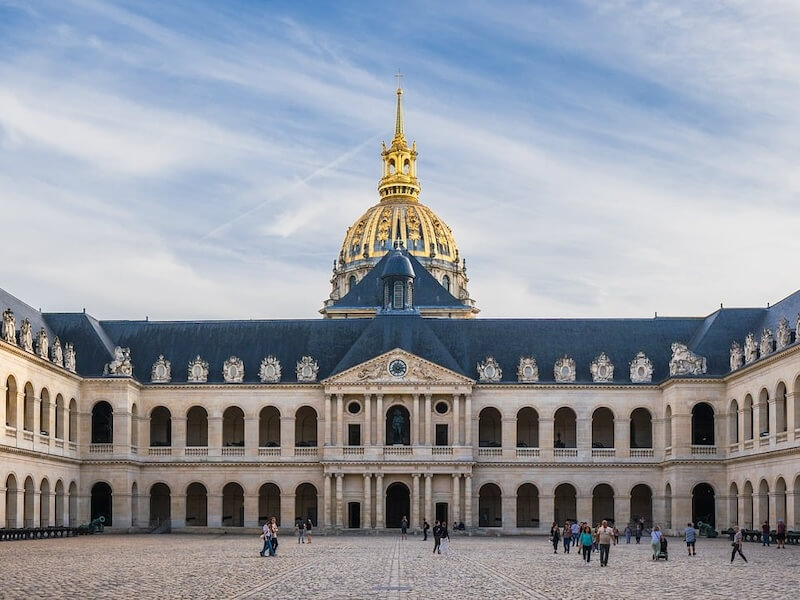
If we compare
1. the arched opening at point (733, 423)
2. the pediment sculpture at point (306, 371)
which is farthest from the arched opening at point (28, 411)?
the arched opening at point (733, 423)

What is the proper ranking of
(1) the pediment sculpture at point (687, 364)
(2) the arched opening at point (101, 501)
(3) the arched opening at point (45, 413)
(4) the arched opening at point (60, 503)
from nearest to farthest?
(3) the arched opening at point (45, 413) < (4) the arched opening at point (60, 503) < (1) the pediment sculpture at point (687, 364) < (2) the arched opening at point (101, 501)

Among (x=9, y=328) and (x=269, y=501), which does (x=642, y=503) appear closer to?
(x=269, y=501)

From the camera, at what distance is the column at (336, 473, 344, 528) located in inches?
3634

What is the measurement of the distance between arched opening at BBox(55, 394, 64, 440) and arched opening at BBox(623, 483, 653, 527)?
40.2 meters

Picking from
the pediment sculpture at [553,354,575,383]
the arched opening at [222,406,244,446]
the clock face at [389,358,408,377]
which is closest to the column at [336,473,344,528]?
the clock face at [389,358,408,377]

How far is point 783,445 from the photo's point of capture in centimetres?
7538

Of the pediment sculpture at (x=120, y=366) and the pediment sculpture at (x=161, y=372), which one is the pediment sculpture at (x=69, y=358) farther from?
the pediment sculpture at (x=161, y=372)

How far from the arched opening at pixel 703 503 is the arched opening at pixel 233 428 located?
32704 mm

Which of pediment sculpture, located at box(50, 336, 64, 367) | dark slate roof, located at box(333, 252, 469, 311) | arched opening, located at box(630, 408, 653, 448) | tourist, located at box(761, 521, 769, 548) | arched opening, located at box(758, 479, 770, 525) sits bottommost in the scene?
tourist, located at box(761, 521, 769, 548)

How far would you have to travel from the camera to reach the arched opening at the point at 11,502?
76.2 metres

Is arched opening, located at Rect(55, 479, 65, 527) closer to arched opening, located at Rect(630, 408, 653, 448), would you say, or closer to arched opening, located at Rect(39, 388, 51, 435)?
arched opening, located at Rect(39, 388, 51, 435)

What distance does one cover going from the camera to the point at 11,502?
252ft

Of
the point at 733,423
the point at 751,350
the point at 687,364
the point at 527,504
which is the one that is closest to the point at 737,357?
the point at 751,350

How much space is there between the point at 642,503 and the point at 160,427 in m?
35.7
